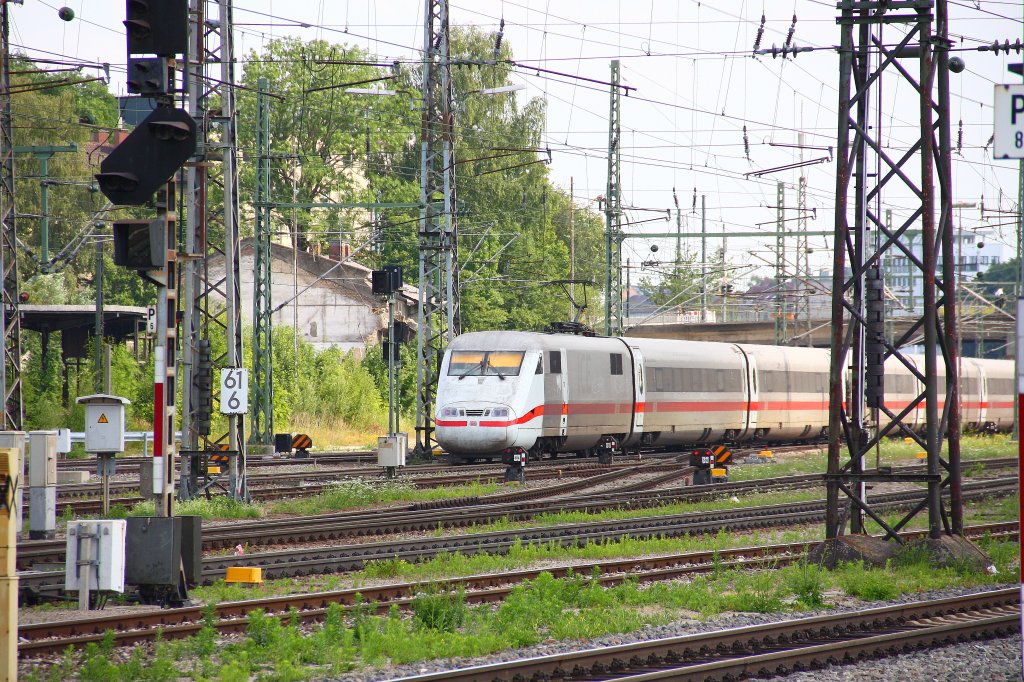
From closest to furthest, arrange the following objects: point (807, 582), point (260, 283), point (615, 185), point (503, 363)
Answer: point (807, 582), point (503, 363), point (260, 283), point (615, 185)

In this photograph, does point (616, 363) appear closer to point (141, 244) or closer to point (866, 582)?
point (866, 582)

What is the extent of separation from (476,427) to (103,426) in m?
12.8

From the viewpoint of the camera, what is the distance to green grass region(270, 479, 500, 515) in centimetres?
2108

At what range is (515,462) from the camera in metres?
26.3

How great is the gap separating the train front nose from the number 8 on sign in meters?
9.01

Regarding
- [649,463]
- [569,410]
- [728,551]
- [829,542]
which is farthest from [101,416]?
[649,463]

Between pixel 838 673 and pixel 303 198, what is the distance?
6164cm

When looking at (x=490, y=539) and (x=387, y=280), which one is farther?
(x=387, y=280)

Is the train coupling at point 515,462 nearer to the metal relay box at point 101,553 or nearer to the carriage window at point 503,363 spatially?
the carriage window at point 503,363

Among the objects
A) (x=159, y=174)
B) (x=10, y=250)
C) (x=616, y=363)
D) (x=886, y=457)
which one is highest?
(x=10, y=250)

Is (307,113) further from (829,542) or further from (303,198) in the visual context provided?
(829,542)

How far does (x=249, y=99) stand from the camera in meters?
66.6

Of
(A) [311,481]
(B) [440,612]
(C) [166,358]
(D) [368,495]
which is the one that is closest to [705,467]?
(D) [368,495]

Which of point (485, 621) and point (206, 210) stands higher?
point (206, 210)
